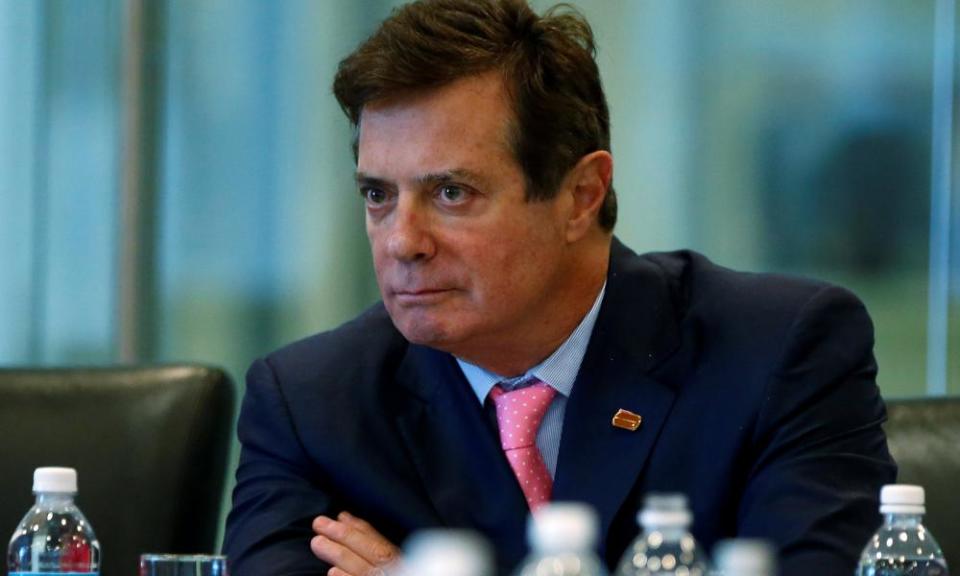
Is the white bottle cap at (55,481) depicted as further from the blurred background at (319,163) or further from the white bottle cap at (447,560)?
the blurred background at (319,163)

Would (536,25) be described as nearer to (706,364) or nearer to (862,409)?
(706,364)

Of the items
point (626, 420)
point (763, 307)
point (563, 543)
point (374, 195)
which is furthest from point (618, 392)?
point (563, 543)

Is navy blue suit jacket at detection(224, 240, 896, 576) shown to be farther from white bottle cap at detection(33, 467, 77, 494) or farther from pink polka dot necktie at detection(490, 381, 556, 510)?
white bottle cap at detection(33, 467, 77, 494)

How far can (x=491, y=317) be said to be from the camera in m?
2.66

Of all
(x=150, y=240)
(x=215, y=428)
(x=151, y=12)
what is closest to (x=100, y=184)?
(x=150, y=240)

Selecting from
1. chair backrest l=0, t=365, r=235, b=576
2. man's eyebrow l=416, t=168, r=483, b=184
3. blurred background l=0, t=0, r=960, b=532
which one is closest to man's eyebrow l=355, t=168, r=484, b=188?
man's eyebrow l=416, t=168, r=483, b=184

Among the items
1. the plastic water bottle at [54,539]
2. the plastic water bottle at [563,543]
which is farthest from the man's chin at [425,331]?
the plastic water bottle at [563,543]

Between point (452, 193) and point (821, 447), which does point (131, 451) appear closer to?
point (452, 193)

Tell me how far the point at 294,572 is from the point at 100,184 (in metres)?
2.30

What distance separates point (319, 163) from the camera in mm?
4543

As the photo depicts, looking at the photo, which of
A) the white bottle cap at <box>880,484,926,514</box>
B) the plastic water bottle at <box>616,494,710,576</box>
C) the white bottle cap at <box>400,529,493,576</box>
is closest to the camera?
the white bottle cap at <box>400,529,493,576</box>

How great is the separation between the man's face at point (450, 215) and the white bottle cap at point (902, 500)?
0.99m

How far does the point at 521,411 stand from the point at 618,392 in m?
0.17

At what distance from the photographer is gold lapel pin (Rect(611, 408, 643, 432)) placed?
2660 millimetres
